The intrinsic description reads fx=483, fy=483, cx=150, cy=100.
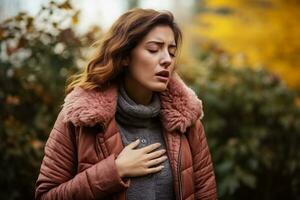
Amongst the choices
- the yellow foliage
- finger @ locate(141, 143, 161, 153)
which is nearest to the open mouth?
finger @ locate(141, 143, 161, 153)

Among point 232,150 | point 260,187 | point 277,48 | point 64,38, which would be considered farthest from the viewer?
point 277,48

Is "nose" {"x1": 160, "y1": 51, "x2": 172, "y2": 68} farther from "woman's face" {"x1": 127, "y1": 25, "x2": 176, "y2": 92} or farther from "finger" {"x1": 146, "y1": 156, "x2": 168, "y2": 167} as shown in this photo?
"finger" {"x1": 146, "y1": 156, "x2": 168, "y2": 167}

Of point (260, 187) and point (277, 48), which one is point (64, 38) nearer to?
point (260, 187)

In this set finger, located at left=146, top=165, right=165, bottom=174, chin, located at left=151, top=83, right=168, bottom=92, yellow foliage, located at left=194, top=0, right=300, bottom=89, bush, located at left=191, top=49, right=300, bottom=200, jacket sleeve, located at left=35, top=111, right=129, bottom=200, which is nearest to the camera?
jacket sleeve, located at left=35, top=111, right=129, bottom=200

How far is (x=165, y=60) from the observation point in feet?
8.27

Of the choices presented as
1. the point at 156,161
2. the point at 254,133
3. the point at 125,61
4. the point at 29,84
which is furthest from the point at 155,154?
the point at 254,133

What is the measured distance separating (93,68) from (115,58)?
5.4 inches

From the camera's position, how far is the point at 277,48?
9820mm

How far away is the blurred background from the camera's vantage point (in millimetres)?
3946

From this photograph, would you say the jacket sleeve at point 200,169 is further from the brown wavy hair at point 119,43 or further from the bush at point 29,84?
the bush at point 29,84

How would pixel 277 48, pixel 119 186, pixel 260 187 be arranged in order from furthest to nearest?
pixel 277 48 < pixel 260 187 < pixel 119 186

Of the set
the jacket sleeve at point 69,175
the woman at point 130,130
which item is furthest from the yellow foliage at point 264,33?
the jacket sleeve at point 69,175

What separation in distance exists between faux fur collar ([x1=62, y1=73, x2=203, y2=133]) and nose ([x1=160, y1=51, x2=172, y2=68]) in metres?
0.26

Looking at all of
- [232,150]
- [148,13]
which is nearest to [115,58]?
[148,13]
